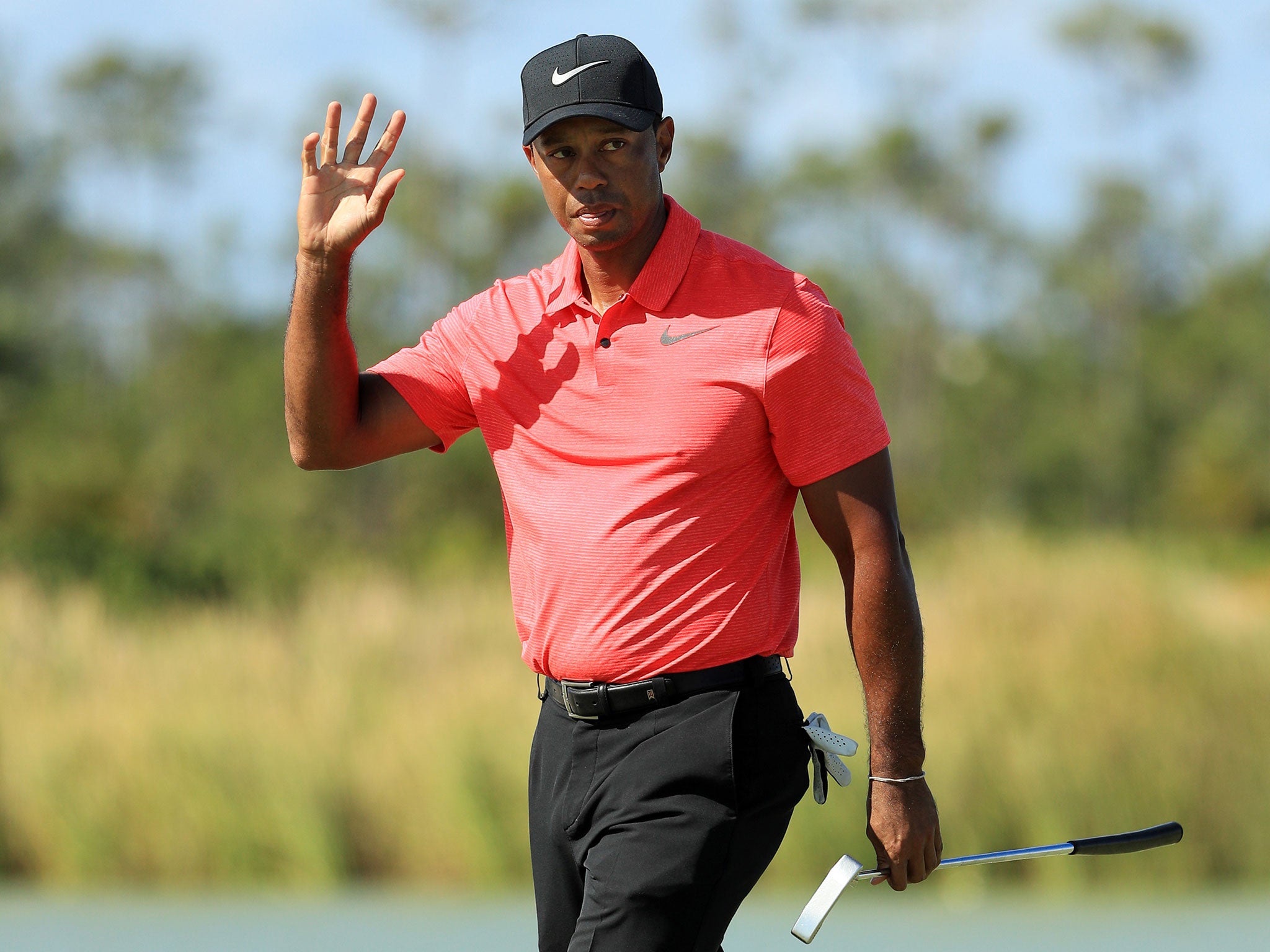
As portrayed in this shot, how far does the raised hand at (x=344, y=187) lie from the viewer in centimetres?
328

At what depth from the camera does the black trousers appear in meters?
3.01

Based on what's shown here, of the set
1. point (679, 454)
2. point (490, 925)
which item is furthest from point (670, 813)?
point (490, 925)

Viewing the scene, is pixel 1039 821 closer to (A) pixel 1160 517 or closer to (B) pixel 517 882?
(B) pixel 517 882

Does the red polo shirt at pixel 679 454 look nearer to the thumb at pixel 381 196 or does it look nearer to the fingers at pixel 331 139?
the thumb at pixel 381 196

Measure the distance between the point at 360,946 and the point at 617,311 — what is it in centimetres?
553

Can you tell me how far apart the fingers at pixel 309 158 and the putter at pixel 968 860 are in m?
1.63

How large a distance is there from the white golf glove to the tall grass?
526cm

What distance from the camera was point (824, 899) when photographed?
3033mm

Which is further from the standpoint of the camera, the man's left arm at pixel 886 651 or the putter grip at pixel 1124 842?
the putter grip at pixel 1124 842

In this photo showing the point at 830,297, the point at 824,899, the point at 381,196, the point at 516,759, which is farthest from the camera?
the point at 830,297

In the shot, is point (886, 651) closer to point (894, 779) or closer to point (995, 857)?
point (894, 779)

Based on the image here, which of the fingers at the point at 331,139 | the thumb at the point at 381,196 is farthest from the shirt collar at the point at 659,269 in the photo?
the fingers at the point at 331,139

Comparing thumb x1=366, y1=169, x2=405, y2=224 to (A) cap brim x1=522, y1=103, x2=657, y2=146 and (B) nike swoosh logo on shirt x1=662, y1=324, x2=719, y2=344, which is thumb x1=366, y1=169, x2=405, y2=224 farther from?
(B) nike swoosh logo on shirt x1=662, y1=324, x2=719, y2=344

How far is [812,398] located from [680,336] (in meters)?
0.26
